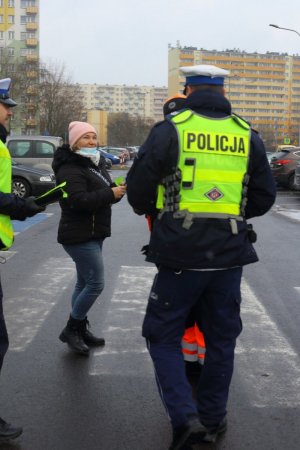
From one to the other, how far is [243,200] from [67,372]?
76.9 inches

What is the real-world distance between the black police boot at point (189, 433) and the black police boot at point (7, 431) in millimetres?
925

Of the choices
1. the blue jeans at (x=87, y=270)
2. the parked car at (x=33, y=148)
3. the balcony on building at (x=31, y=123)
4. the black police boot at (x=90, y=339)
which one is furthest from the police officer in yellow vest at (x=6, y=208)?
the balcony on building at (x=31, y=123)

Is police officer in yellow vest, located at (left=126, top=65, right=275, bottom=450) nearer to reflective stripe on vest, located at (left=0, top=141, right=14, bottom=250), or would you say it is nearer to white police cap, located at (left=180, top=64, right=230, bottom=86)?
white police cap, located at (left=180, top=64, right=230, bottom=86)

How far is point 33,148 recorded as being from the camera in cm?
1983

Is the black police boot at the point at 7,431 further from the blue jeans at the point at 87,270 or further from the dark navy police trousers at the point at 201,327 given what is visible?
the blue jeans at the point at 87,270

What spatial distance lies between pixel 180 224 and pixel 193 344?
1248 millimetres

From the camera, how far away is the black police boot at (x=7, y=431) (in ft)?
10.9

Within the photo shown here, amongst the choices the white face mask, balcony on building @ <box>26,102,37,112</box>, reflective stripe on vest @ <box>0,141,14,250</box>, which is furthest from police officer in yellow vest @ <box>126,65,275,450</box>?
balcony on building @ <box>26,102,37,112</box>

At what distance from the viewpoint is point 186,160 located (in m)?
3.03

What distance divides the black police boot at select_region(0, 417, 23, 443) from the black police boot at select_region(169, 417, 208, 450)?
3.04 ft

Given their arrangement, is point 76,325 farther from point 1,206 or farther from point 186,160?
point 186,160

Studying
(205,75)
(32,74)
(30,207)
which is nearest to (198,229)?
(205,75)

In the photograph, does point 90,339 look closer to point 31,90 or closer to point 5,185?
point 5,185

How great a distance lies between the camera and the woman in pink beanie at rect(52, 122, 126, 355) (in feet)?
14.6
